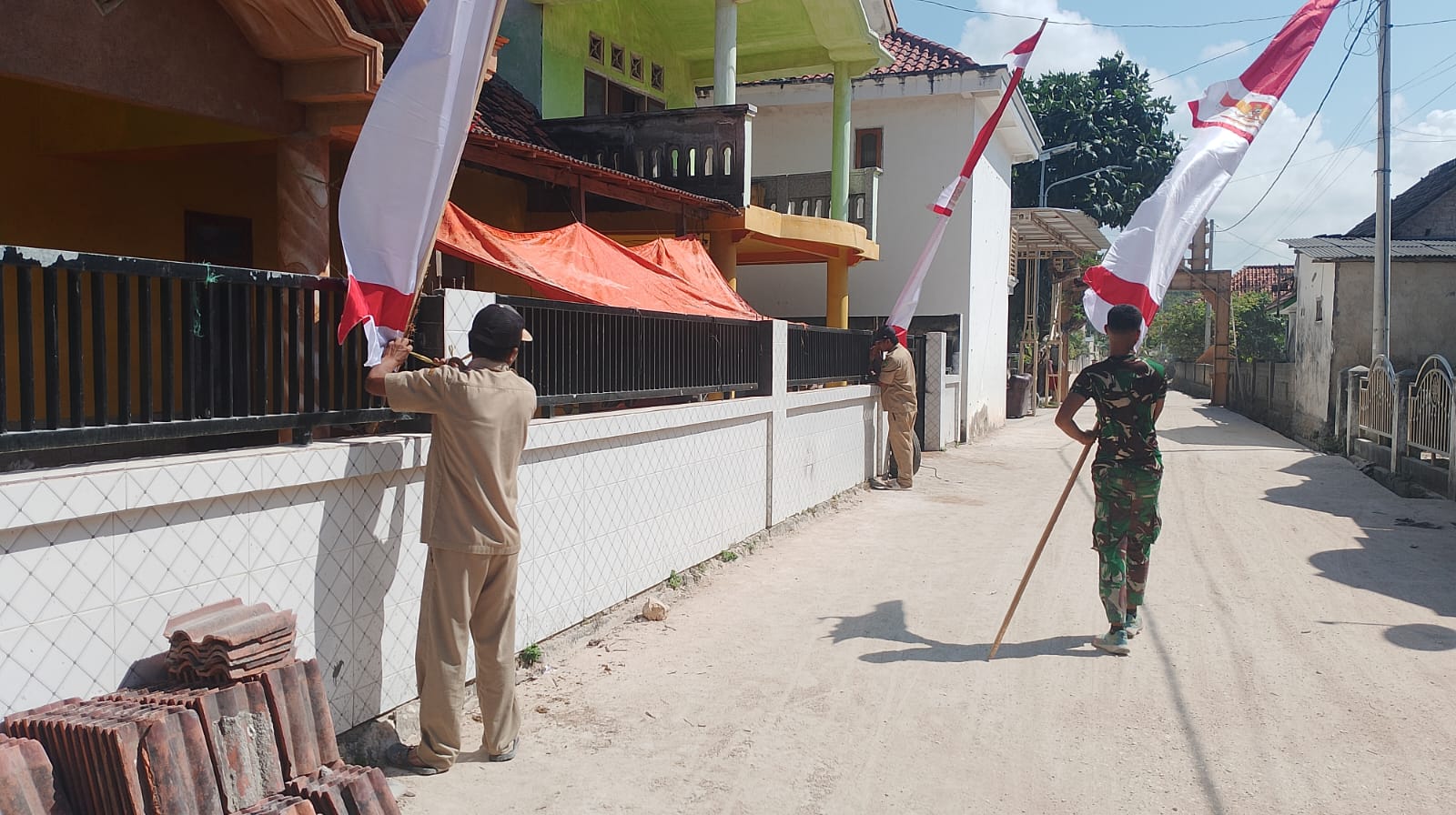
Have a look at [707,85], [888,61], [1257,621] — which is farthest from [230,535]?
[707,85]

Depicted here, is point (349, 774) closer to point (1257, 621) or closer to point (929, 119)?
point (1257, 621)

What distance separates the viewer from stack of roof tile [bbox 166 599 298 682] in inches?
128

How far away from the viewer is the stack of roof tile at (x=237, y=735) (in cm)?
313

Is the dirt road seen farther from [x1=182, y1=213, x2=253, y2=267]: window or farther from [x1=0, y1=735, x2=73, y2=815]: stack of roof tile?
[x1=182, y1=213, x2=253, y2=267]: window

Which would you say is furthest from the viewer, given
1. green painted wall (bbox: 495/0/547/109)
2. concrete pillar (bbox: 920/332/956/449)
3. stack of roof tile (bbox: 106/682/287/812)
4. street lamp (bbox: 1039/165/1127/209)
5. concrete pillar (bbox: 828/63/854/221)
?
street lamp (bbox: 1039/165/1127/209)

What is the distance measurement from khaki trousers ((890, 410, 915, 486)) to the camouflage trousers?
6.60 m

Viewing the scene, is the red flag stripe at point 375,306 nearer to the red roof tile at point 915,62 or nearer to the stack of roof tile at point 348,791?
the stack of roof tile at point 348,791

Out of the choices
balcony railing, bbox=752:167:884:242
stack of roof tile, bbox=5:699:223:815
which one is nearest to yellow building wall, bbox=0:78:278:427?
stack of roof tile, bbox=5:699:223:815

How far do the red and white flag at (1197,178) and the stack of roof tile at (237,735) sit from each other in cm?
510

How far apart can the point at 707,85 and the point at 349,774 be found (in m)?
15.5

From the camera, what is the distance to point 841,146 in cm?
1448

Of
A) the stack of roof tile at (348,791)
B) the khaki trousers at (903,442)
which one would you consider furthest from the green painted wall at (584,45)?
the stack of roof tile at (348,791)

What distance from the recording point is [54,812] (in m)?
2.84

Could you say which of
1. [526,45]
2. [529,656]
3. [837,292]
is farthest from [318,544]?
[837,292]
